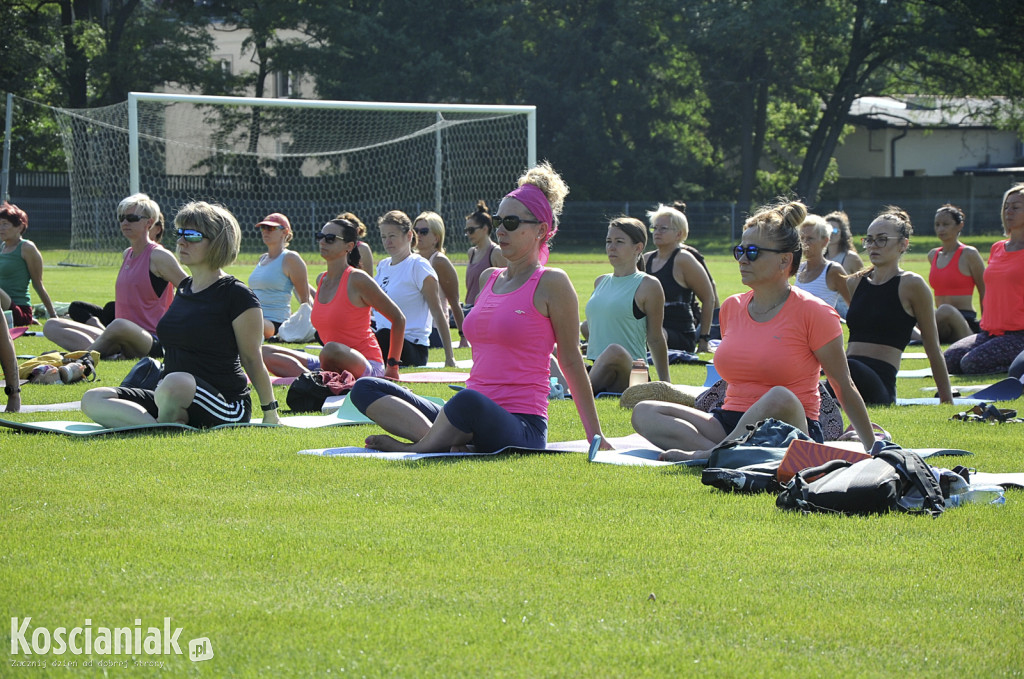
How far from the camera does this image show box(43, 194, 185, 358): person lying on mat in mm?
10688

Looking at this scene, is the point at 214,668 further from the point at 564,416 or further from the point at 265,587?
the point at 564,416

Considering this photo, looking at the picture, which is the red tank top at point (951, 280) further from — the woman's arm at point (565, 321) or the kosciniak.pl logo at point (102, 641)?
the kosciniak.pl logo at point (102, 641)

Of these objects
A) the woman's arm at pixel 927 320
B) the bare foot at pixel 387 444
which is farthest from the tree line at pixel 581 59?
the bare foot at pixel 387 444

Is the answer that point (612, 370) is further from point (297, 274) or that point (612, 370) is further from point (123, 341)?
point (123, 341)

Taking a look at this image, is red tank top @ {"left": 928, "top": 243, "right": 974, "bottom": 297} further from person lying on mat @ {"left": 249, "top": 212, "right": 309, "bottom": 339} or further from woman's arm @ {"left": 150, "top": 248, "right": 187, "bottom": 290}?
woman's arm @ {"left": 150, "top": 248, "right": 187, "bottom": 290}

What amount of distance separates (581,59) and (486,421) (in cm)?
4322

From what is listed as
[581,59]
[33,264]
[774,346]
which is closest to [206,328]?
[774,346]

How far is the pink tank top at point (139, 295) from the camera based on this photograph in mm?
11000

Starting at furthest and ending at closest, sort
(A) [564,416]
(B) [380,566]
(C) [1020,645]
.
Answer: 1. (A) [564,416]
2. (B) [380,566]
3. (C) [1020,645]

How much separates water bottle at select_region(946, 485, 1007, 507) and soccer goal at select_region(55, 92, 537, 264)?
16.3 m

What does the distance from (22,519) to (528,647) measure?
2.53 metres

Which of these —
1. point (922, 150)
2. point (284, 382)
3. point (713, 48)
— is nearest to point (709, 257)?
point (713, 48)

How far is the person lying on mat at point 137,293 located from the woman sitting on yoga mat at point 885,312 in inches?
217

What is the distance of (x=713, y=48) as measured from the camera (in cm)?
4869
